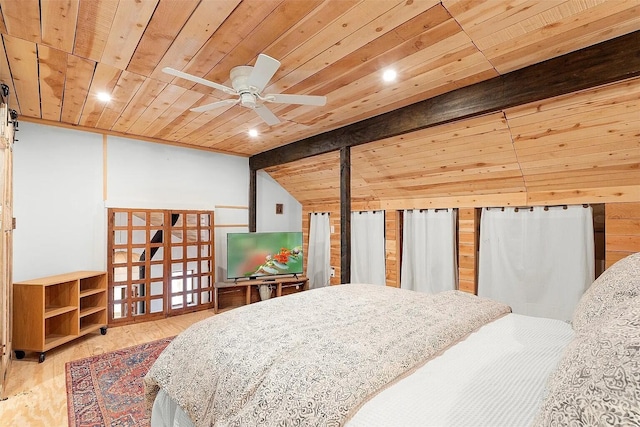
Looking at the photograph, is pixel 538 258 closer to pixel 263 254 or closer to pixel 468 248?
pixel 468 248

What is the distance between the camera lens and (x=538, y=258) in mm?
3508

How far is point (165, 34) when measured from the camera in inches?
78.3

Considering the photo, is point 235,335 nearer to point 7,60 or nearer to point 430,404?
point 430,404

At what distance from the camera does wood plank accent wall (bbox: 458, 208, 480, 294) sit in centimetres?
394

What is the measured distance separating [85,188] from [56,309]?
1439 millimetres

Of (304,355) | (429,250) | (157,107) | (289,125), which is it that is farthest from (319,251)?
(304,355)

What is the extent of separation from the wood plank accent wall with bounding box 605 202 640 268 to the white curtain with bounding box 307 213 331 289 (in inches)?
138

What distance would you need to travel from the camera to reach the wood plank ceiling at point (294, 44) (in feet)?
5.74

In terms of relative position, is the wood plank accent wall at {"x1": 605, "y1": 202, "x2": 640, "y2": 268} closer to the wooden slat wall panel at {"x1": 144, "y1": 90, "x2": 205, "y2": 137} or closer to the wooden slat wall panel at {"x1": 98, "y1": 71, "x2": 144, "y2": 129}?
the wooden slat wall panel at {"x1": 144, "y1": 90, "x2": 205, "y2": 137}

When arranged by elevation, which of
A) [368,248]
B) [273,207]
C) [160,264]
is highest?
[273,207]

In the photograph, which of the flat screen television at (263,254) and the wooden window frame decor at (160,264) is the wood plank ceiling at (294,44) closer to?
the wooden window frame decor at (160,264)

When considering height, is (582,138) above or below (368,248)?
above

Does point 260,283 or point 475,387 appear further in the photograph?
point 260,283

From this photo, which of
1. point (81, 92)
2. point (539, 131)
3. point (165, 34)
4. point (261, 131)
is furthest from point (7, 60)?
point (539, 131)
